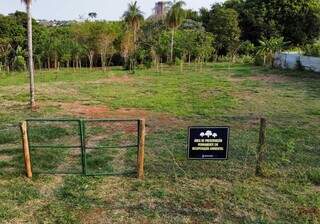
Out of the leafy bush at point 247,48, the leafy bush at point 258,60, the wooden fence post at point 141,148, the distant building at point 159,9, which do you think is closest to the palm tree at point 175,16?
the leafy bush at point 258,60

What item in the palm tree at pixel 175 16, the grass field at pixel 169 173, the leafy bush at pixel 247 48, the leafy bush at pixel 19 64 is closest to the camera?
the grass field at pixel 169 173

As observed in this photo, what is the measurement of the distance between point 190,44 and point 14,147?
2470 centimetres

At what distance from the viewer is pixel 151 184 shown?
19.3 feet

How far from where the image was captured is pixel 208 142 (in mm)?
5945

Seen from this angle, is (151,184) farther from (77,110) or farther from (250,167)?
(77,110)

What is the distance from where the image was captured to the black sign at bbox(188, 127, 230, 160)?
5855 mm

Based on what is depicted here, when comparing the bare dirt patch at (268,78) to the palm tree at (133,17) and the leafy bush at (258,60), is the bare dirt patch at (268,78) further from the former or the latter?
the palm tree at (133,17)

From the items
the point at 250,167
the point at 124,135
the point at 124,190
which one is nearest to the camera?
the point at 124,190

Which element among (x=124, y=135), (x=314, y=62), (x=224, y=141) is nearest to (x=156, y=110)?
(x=124, y=135)

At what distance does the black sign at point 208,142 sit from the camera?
5855 millimetres

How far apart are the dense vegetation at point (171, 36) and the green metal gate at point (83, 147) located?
61.6 ft

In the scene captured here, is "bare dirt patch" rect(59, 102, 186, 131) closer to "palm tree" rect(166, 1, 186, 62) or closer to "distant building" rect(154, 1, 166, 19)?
"palm tree" rect(166, 1, 186, 62)

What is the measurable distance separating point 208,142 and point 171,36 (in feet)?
90.4

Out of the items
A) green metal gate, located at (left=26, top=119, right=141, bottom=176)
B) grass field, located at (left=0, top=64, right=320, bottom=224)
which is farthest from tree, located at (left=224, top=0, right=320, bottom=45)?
green metal gate, located at (left=26, top=119, right=141, bottom=176)
